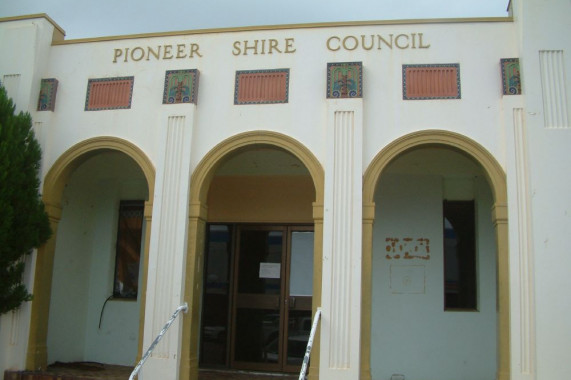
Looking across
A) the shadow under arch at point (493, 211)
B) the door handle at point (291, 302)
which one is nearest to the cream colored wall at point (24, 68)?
the door handle at point (291, 302)

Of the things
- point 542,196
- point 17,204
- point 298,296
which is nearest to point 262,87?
Result: point 298,296

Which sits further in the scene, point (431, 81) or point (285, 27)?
point (285, 27)

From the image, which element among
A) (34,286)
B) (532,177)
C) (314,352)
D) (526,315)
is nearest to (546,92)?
(532,177)

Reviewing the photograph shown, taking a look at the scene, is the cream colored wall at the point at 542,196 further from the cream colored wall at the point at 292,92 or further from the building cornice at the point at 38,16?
the building cornice at the point at 38,16

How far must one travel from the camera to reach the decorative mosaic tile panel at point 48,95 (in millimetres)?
8969

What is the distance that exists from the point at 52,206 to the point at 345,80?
4392mm

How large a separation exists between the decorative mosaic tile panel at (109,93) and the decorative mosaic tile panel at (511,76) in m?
4.93

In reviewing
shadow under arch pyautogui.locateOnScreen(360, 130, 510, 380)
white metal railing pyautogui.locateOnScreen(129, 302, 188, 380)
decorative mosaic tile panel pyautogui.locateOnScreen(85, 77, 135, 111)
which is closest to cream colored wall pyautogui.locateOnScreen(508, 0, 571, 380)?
shadow under arch pyautogui.locateOnScreen(360, 130, 510, 380)

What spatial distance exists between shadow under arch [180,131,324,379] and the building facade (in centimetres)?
3

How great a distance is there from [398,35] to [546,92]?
1.97m

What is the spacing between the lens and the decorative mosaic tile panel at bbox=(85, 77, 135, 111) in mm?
8812

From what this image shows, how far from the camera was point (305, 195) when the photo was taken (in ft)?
32.3

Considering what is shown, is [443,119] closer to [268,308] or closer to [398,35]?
[398,35]

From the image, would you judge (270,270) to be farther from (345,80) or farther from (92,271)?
(345,80)
